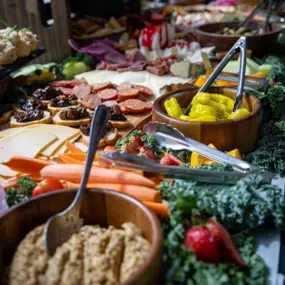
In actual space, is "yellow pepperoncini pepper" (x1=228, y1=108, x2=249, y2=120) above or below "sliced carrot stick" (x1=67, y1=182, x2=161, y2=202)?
above

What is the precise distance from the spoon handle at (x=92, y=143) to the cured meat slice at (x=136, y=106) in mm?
982

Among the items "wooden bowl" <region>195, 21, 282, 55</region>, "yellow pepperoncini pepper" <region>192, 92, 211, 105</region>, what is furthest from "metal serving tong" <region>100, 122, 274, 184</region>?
"wooden bowl" <region>195, 21, 282, 55</region>

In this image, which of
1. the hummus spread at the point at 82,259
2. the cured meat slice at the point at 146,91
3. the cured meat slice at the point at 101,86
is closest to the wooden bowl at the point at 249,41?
the cured meat slice at the point at 146,91

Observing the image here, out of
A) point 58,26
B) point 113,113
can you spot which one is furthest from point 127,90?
point 58,26

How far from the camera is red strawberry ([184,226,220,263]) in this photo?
3.52 ft

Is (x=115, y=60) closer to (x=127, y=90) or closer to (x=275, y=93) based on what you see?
(x=127, y=90)

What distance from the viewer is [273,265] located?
1.14m

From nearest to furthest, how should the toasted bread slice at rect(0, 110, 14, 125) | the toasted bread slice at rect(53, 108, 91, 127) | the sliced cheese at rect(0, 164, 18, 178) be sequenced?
the sliced cheese at rect(0, 164, 18, 178) < the toasted bread slice at rect(53, 108, 91, 127) < the toasted bread slice at rect(0, 110, 14, 125)

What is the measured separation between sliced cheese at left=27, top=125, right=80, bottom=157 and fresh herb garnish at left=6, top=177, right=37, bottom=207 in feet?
1.37

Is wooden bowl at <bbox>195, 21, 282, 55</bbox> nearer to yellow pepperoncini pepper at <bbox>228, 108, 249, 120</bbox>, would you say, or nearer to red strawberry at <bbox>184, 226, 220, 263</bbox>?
yellow pepperoncini pepper at <bbox>228, 108, 249, 120</bbox>

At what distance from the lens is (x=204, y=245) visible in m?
1.07

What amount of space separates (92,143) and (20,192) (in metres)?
0.32

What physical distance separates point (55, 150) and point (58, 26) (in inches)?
74.7

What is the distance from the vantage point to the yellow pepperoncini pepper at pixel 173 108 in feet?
5.82
